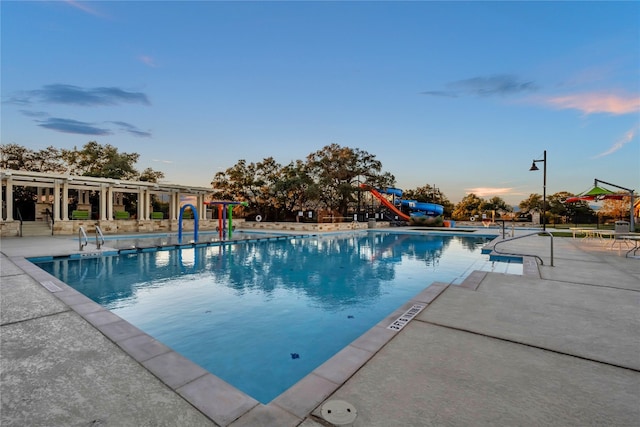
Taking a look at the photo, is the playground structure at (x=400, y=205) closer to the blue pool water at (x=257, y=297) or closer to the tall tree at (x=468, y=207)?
the tall tree at (x=468, y=207)

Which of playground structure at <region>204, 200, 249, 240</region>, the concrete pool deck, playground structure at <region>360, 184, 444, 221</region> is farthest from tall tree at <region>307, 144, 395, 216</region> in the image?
the concrete pool deck

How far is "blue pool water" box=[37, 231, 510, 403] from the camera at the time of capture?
→ 403 centimetres

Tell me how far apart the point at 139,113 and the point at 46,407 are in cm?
2114

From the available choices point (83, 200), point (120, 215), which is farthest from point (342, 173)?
point (83, 200)

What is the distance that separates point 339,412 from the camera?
6.82 ft

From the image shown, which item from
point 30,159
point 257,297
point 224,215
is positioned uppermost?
point 30,159

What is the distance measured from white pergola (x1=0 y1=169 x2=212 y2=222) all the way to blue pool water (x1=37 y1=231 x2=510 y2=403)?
9559 millimetres

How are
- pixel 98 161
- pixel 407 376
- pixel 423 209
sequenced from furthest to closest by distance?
pixel 423 209, pixel 98 161, pixel 407 376

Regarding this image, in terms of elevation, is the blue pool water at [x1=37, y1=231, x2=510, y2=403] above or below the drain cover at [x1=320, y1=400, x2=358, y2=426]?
below

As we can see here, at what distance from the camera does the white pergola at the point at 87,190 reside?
52.1 feet

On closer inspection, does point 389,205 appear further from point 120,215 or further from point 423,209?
point 120,215

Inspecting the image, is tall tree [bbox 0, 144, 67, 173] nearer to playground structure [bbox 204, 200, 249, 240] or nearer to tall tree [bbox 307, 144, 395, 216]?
playground structure [bbox 204, 200, 249, 240]

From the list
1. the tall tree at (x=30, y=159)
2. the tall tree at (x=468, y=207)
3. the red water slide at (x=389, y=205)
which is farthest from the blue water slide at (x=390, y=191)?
the tall tree at (x=30, y=159)

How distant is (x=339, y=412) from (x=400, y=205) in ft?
105
